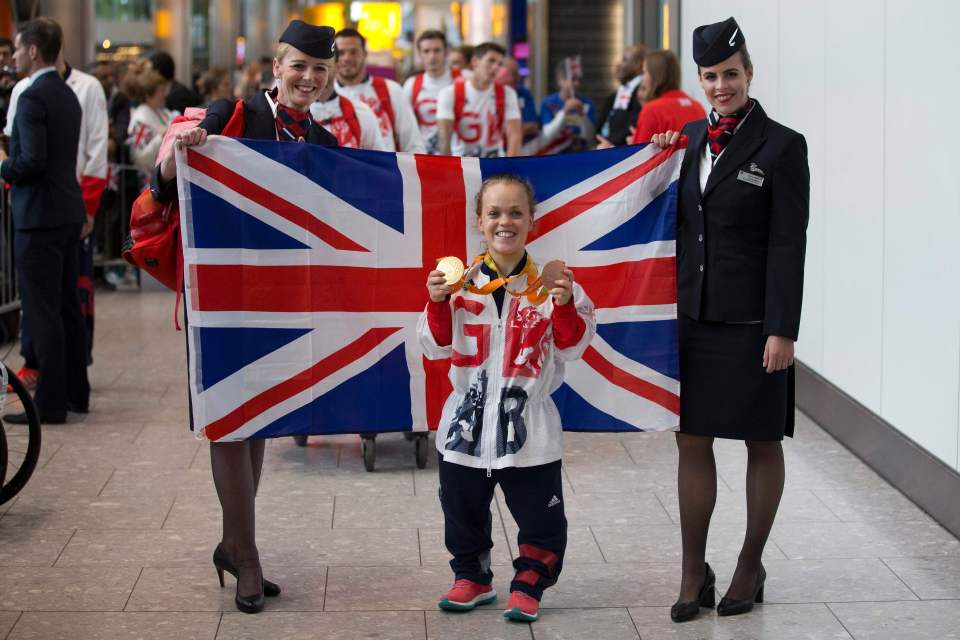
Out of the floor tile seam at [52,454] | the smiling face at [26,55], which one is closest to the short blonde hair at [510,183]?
Result: the floor tile seam at [52,454]

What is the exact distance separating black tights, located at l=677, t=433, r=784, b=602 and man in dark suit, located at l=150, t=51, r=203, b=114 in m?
9.39

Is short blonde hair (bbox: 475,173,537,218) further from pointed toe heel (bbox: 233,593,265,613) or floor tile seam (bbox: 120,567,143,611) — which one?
floor tile seam (bbox: 120,567,143,611)

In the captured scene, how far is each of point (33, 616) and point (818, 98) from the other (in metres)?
4.92

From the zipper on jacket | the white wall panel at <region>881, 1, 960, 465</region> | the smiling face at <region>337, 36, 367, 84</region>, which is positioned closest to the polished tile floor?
the white wall panel at <region>881, 1, 960, 465</region>

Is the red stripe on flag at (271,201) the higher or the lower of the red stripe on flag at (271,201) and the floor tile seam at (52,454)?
the higher

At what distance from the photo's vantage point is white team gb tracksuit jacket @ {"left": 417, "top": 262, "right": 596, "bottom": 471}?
163 inches

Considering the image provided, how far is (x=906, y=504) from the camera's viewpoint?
5.68m

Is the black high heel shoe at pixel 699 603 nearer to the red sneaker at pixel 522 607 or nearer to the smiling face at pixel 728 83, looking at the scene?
the red sneaker at pixel 522 607

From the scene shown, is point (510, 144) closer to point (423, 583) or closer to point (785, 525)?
point (785, 525)

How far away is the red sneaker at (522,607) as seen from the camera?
4266mm

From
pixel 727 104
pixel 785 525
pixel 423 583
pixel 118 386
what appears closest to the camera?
pixel 727 104

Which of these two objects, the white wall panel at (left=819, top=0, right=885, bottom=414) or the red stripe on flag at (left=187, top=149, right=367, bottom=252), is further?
the white wall panel at (left=819, top=0, right=885, bottom=414)

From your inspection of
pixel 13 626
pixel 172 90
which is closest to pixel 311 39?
pixel 13 626

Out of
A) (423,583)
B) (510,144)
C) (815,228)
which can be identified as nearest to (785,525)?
(423,583)
